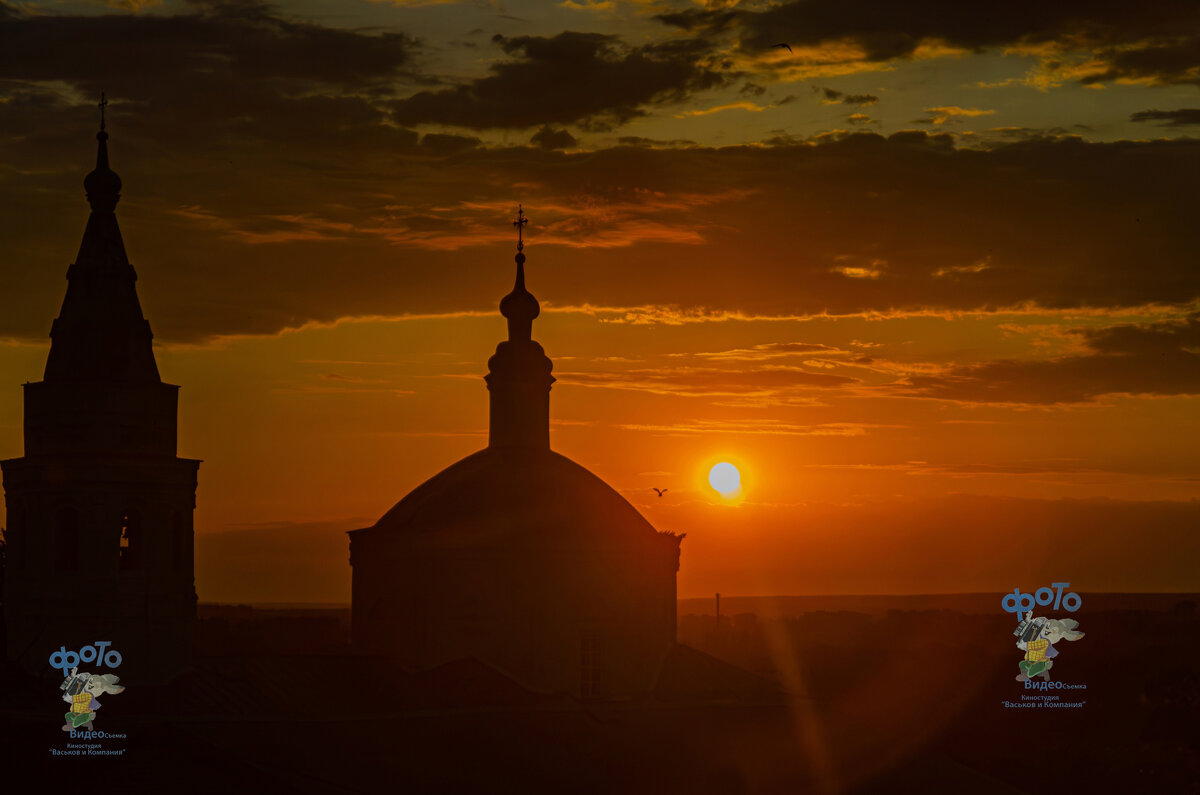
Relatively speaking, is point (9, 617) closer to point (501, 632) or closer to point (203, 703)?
point (203, 703)

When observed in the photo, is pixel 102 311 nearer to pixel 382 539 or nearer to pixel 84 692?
pixel 84 692

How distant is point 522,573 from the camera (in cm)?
5409

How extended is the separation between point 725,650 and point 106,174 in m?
97.6

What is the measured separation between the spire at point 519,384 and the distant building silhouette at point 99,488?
12.4 meters

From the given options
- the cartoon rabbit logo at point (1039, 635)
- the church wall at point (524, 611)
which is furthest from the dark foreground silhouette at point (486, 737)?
the cartoon rabbit logo at point (1039, 635)

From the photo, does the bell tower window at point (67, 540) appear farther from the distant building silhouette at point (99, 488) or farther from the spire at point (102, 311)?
the spire at point (102, 311)

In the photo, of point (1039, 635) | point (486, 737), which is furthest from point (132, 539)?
point (1039, 635)

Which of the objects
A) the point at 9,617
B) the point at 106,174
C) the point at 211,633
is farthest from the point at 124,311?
the point at 211,633

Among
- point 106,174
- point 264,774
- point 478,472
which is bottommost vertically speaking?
point 264,774

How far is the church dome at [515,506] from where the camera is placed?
5438 centimetres

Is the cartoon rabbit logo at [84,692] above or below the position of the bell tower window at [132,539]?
below

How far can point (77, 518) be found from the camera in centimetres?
4700

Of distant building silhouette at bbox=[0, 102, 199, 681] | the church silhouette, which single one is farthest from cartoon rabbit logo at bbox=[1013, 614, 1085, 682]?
distant building silhouette at bbox=[0, 102, 199, 681]

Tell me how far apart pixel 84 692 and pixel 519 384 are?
17.6m
